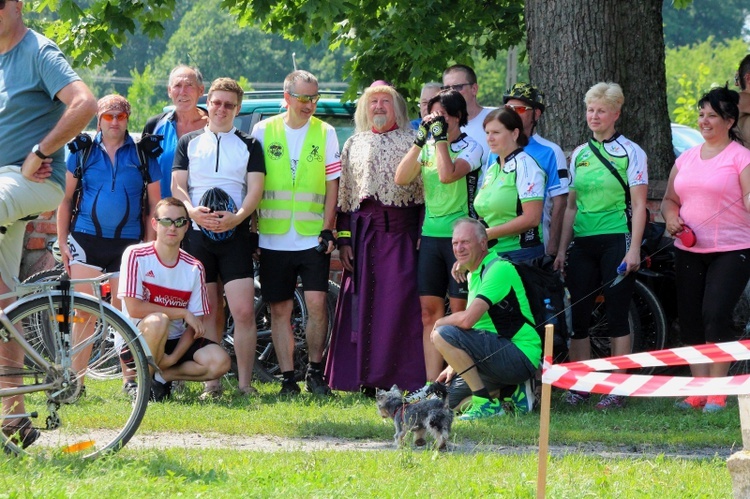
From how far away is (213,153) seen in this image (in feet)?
28.0

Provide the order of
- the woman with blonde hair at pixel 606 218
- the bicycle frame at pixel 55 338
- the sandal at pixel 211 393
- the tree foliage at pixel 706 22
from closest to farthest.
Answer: the bicycle frame at pixel 55 338, the woman with blonde hair at pixel 606 218, the sandal at pixel 211 393, the tree foliage at pixel 706 22

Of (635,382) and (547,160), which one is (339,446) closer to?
(635,382)

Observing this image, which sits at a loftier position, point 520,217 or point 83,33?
point 83,33

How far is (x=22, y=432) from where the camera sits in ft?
19.3

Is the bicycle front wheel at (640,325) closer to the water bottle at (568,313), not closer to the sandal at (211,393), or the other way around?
the water bottle at (568,313)

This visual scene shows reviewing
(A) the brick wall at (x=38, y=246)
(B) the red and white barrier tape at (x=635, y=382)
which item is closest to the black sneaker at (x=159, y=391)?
(A) the brick wall at (x=38, y=246)

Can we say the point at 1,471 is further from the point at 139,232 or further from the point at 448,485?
the point at 139,232

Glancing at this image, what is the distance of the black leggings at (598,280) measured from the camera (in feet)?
27.1

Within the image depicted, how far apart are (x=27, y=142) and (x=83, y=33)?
20.1ft

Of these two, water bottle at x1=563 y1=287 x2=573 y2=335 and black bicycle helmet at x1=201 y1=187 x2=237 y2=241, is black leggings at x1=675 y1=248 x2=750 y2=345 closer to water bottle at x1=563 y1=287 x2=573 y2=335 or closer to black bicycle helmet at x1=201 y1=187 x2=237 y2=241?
water bottle at x1=563 y1=287 x2=573 y2=335

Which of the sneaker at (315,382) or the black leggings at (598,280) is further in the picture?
the sneaker at (315,382)

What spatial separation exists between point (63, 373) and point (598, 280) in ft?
13.1

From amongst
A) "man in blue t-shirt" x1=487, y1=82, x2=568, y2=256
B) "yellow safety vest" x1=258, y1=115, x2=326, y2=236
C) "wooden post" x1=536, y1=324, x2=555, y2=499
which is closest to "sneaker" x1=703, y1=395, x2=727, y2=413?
"man in blue t-shirt" x1=487, y1=82, x2=568, y2=256

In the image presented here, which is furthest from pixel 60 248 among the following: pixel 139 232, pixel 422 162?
pixel 422 162
